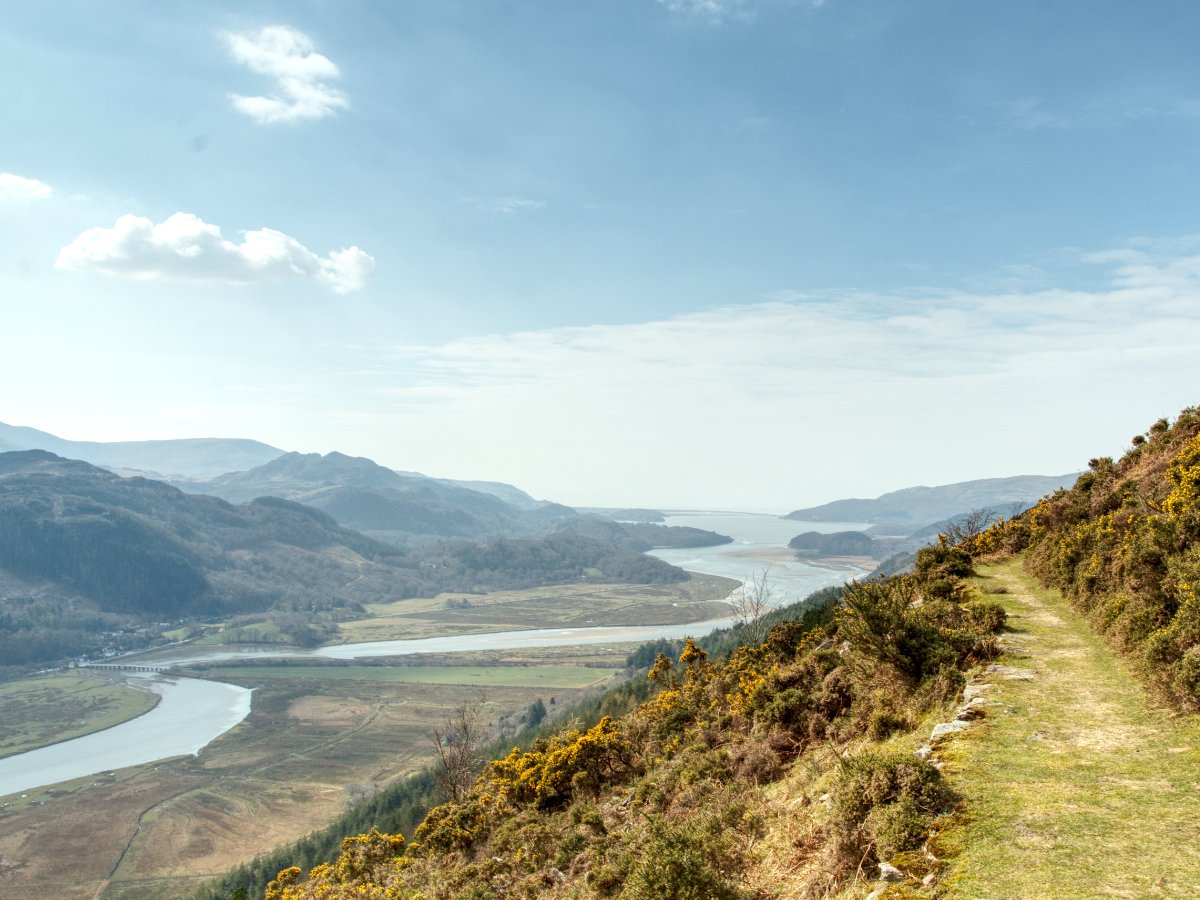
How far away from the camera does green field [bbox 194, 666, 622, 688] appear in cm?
16450

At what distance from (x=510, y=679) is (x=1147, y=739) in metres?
171

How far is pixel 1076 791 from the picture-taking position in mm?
Answer: 9641

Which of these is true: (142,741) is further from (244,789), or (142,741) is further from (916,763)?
(916,763)

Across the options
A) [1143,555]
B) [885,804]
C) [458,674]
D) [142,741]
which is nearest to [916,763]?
[885,804]

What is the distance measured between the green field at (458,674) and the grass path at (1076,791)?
483ft

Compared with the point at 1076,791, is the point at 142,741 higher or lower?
lower

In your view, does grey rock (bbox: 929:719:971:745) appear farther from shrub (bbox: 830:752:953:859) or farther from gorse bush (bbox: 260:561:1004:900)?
shrub (bbox: 830:752:953:859)

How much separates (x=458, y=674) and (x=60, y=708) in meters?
95.0

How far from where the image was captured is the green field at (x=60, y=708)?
14425 centimetres

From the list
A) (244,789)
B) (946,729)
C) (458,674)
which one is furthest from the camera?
(458,674)

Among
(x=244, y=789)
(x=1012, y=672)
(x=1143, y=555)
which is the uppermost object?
(x=1143, y=555)

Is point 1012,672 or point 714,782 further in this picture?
point 714,782

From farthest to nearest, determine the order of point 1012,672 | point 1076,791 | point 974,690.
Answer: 1. point 1012,672
2. point 974,690
3. point 1076,791

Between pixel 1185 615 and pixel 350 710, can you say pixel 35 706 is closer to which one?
pixel 350 710
